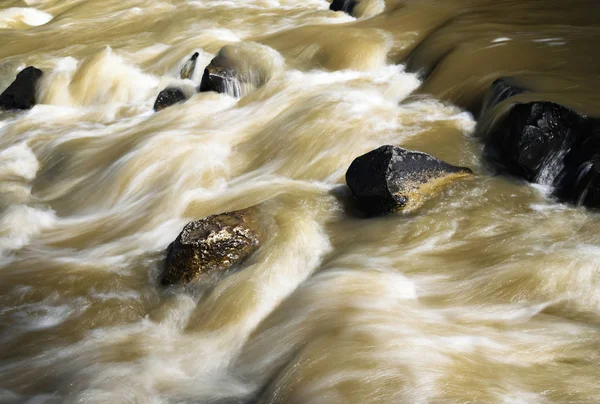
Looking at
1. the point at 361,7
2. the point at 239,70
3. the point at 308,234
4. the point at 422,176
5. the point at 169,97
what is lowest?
the point at 308,234

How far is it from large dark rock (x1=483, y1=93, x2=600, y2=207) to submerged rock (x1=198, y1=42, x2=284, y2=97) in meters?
3.61

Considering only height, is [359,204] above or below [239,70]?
below

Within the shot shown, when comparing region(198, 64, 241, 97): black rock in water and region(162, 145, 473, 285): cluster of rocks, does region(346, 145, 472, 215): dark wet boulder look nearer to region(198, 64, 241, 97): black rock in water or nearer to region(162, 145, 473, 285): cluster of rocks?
region(162, 145, 473, 285): cluster of rocks

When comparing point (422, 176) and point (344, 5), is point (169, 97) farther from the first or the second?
point (422, 176)

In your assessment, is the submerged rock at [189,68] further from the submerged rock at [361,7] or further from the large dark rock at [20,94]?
the submerged rock at [361,7]

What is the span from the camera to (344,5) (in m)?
10.5

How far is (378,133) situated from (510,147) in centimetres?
137

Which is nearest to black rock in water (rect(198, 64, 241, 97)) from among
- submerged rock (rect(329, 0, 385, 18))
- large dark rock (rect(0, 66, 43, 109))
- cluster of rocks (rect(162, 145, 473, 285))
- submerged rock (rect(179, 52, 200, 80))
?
submerged rock (rect(179, 52, 200, 80))

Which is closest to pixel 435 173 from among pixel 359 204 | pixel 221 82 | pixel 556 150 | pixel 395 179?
pixel 395 179

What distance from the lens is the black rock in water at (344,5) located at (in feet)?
34.0

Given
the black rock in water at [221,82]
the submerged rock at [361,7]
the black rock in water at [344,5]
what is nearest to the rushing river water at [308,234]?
the black rock in water at [221,82]

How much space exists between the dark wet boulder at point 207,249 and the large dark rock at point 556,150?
2370 millimetres

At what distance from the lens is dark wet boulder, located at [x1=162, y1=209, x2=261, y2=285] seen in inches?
179

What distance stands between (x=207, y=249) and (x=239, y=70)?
13.3ft
